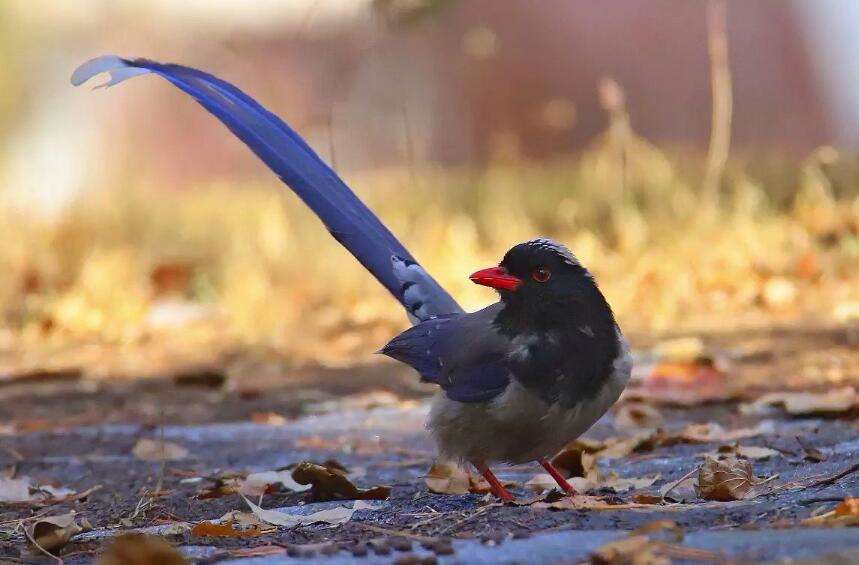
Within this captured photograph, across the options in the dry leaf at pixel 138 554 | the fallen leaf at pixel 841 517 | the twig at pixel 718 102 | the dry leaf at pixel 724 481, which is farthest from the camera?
the twig at pixel 718 102

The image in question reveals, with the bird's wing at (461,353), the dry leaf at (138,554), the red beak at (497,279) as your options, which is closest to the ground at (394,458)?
the bird's wing at (461,353)

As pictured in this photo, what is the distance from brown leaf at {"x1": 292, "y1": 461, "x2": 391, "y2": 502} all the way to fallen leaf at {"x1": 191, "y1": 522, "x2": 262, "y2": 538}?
19.1 inches

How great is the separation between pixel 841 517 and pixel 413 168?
6675 mm

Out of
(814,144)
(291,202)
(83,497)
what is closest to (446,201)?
(291,202)

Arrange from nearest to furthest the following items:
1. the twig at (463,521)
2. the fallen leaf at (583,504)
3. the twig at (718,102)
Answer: the twig at (463,521)
the fallen leaf at (583,504)
the twig at (718,102)

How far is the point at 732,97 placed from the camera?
11141 millimetres

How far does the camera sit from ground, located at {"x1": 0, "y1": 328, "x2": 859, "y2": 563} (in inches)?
101

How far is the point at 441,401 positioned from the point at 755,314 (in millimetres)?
3831

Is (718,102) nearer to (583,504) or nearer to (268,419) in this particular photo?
(268,419)

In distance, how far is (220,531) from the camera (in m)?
2.96

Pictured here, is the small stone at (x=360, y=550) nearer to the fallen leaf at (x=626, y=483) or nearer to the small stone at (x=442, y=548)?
the small stone at (x=442, y=548)

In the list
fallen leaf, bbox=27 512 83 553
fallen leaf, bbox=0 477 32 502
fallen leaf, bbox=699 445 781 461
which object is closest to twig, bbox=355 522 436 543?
fallen leaf, bbox=27 512 83 553

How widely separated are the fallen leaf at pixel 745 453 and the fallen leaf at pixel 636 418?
89 cm

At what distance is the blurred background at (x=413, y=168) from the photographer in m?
7.43
